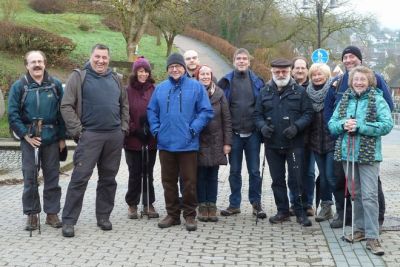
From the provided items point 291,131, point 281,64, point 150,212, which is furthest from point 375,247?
point 150,212

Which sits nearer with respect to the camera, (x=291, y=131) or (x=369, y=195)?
(x=369, y=195)

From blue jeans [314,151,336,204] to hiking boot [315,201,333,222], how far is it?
2.5 inches

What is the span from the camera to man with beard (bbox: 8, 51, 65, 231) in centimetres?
710

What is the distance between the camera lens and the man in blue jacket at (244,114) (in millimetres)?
7852

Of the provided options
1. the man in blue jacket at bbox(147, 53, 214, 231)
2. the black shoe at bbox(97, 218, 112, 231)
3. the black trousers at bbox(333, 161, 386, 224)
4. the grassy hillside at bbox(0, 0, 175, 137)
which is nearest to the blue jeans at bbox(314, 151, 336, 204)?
the black trousers at bbox(333, 161, 386, 224)

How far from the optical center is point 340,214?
755 cm

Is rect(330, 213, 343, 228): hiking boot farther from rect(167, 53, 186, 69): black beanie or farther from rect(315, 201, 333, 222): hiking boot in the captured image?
rect(167, 53, 186, 69): black beanie

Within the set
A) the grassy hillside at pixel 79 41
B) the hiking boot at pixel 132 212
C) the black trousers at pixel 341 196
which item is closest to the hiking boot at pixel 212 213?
the hiking boot at pixel 132 212

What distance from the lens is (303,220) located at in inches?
299

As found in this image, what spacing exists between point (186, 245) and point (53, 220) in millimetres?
1838

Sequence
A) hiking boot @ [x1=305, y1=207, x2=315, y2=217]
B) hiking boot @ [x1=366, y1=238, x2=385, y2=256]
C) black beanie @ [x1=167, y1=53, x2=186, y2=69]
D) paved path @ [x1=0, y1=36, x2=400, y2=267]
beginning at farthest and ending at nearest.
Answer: hiking boot @ [x1=305, y1=207, x2=315, y2=217], black beanie @ [x1=167, y1=53, x2=186, y2=69], hiking boot @ [x1=366, y1=238, x2=385, y2=256], paved path @ [x1=0, y1=36, x2=400, y2=267]

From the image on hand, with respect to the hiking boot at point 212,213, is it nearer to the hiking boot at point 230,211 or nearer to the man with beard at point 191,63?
the hiking boot at point 230,211

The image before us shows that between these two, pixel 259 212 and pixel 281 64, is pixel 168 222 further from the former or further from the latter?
pixel 281 64

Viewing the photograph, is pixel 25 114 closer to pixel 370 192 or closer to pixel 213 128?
pixel 213 128
